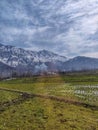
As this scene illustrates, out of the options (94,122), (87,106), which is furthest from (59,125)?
(87,106)

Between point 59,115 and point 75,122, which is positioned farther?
point 59,115

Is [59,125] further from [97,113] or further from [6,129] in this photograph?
[97,113]

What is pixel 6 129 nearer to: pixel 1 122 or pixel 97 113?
pixel 1 122

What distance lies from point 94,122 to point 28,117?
849 cm

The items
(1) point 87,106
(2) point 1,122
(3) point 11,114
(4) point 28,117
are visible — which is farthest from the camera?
(1) point 87,106

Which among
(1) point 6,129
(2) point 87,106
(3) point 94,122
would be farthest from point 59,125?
(2) point 87,106

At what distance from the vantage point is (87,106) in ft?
127

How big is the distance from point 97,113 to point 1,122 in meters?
12.6

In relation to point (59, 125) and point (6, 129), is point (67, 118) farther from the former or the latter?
point (6, 129)

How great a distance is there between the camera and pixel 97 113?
3250 centimetres

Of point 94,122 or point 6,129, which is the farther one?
point 94,122

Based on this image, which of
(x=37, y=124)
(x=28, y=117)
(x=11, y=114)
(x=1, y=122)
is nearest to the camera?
(x=37, y=124)

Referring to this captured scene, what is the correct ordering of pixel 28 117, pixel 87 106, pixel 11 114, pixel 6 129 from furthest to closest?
1. pixel 87 106
2. pixel 11 114
3. pixel 28 117
4. pixel 6 129

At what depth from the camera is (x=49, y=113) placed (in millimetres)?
32281
